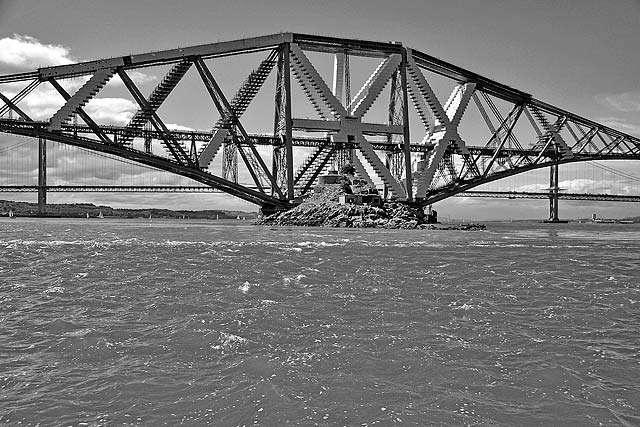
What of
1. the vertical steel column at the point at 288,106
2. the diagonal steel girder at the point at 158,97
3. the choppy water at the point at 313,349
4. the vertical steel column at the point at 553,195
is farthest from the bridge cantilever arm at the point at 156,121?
the vertical steel column at the point at 553,195

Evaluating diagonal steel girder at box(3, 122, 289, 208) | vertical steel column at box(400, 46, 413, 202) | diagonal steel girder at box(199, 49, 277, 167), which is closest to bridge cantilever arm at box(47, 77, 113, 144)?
diagonal steel girder at box(3, 122, 289, 208)

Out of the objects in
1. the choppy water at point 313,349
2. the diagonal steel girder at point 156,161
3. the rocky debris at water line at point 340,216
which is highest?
the diagonal steel girder at point 156,161

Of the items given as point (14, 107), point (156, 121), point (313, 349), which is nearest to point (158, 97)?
point (156, 121)

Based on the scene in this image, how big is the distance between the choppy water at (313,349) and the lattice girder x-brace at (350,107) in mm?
43343

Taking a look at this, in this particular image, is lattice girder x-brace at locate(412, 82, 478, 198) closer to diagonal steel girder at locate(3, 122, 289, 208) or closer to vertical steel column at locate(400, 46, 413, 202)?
vertical steel column at locate(400, 46, 413, 202)

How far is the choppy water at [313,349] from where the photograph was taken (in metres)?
4.38

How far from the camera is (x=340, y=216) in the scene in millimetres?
47844

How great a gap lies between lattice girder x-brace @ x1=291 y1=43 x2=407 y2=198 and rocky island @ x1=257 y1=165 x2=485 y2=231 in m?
3.76

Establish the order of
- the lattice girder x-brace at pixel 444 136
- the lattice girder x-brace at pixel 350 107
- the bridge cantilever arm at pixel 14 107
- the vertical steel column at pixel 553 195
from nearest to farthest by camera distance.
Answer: the bridge cantilever arm at pixel 14 107 → the lattice girder x-brace at pixel 350 107 → the lattice girder x-brace at pixel 444 136 → the vertical steel column at pixel 553 195

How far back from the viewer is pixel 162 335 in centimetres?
650

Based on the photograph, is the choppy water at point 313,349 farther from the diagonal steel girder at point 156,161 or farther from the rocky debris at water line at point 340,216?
the diagonal steel girder at point 156,161

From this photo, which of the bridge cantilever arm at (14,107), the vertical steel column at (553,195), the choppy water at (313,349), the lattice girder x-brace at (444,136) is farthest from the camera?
the vertical steel column at (553,195)

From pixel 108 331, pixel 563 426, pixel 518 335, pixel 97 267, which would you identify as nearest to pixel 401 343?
pixel 518 335

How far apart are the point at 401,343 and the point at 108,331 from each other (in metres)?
3.80
